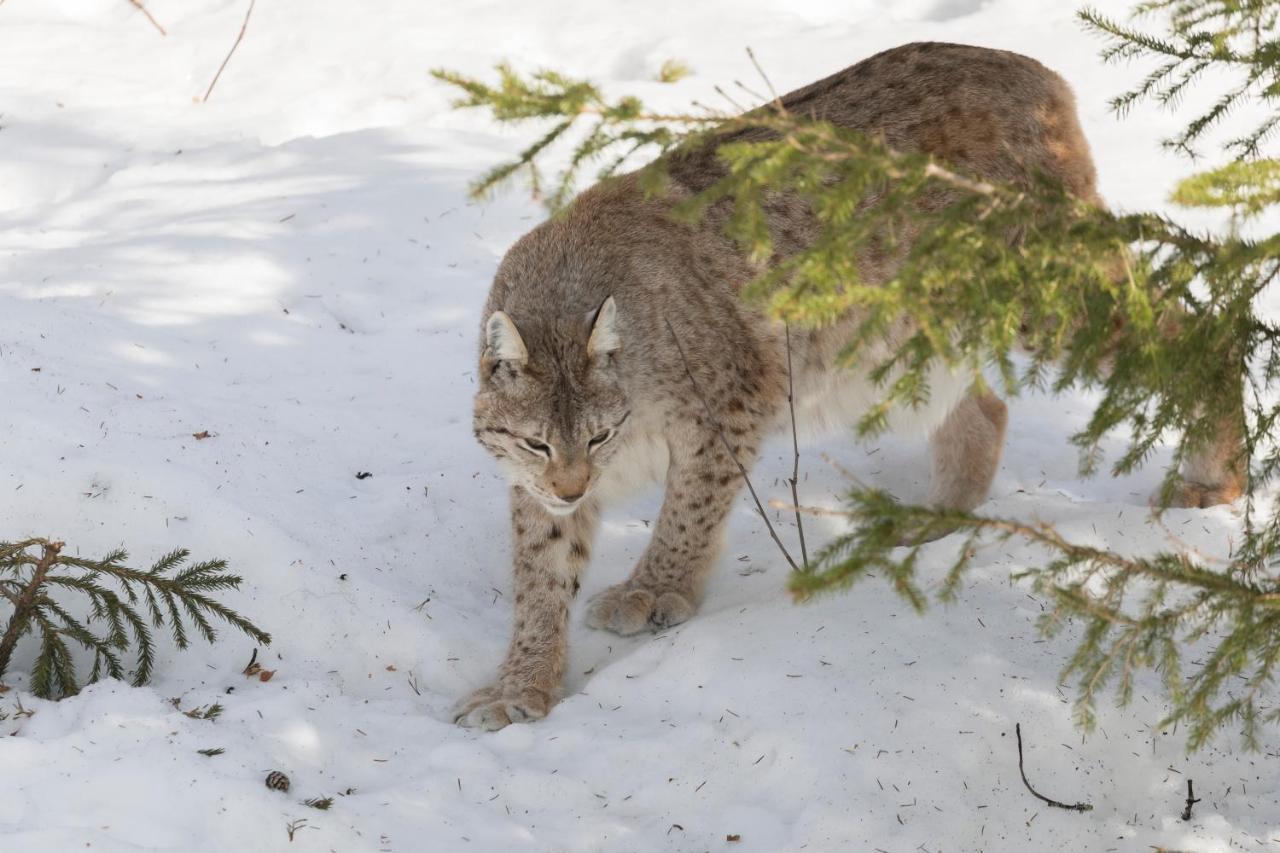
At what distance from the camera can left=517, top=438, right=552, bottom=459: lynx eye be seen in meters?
4.85

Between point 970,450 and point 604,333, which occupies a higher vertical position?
point 604,333

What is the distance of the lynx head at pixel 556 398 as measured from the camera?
4.80m

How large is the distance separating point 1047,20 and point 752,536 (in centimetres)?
565

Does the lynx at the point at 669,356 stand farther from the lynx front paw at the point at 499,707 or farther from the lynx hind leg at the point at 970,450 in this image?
the lynx hind leg at the point at 970,450

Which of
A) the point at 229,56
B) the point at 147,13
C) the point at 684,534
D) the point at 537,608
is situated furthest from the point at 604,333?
the point at 147,13

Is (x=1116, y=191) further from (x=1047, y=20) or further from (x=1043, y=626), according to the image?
(x=1043, y=626)

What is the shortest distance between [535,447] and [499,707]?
90 centimetres

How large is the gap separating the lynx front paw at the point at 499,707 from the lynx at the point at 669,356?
43 mm

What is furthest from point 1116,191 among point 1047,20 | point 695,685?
point 695,685

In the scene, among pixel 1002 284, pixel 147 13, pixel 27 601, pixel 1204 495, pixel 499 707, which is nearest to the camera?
pixel 1002 284

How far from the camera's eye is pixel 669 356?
5098 mm

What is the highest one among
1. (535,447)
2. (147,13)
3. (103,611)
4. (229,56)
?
(147,13)

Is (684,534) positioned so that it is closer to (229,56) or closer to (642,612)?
(642,612)

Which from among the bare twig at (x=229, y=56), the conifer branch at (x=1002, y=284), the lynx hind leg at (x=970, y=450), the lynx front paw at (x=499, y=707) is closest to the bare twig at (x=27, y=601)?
the lynx front paw at (x=499, y=707)
